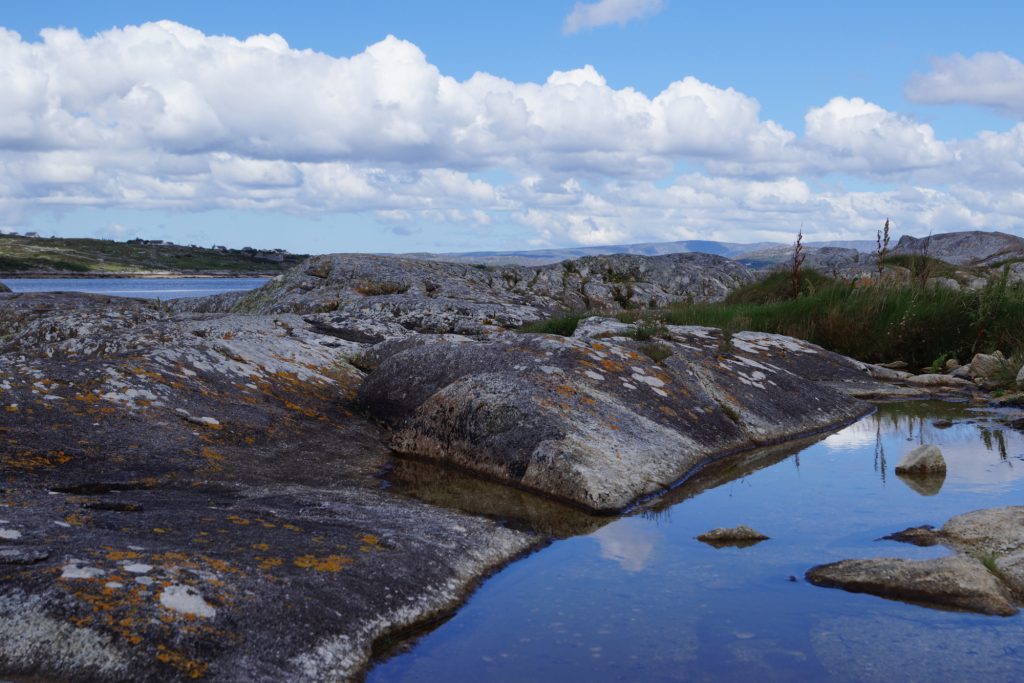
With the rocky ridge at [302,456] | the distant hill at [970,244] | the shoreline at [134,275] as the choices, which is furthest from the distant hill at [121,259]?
the rocky ridge at [302,456]

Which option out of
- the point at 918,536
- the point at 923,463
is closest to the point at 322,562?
the point at 918,536

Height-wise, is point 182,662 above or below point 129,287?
above

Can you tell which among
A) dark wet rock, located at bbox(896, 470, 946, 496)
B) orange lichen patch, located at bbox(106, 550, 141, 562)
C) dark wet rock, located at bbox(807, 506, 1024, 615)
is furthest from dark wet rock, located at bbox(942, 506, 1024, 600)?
orange lichen patch, located at bbox(106, 550, 141, 562)

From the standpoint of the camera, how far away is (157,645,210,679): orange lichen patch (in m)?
2.73

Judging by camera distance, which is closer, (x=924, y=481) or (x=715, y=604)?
(x=715, y=604)

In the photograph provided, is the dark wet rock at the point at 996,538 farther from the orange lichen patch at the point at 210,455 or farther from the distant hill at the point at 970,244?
the distant hill at the point at 970,244

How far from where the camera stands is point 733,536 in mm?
4668

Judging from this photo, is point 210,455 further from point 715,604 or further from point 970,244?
point 970,244

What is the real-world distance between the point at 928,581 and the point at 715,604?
1009 millimetres

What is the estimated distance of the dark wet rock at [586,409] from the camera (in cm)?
566

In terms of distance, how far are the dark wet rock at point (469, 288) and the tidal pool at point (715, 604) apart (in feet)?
20.5

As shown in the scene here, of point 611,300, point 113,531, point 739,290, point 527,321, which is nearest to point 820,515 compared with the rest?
point 113,531

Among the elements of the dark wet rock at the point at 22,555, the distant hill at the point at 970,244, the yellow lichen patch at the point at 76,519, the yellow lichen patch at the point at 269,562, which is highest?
the distant hill at the point at 970,244

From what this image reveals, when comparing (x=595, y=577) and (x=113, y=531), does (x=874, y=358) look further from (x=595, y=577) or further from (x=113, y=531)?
(x=113, y=531)
